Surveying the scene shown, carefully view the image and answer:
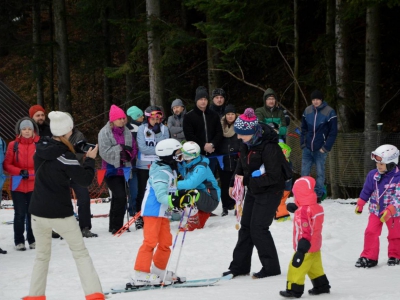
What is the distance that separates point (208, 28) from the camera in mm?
15180

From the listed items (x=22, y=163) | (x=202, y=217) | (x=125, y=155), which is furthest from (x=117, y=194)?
(x=22, y=163)

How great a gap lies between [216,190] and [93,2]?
15896mm

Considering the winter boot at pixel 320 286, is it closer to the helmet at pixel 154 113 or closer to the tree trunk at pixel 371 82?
the helmet at pixel 154 113

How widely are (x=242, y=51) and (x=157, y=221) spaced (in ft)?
39.7

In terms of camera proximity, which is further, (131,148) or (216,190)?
(131,148)

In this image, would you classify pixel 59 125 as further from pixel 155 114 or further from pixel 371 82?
pixel 371 82

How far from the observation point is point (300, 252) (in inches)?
248

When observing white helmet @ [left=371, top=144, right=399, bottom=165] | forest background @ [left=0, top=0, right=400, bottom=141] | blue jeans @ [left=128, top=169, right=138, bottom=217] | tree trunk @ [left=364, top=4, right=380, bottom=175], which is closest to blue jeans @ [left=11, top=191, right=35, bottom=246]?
blue jeans @ [left=128, top=169, right=138, bottom=217]

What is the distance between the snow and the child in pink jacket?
152mm

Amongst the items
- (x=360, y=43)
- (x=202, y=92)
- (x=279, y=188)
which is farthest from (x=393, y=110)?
(x=279, y=188)

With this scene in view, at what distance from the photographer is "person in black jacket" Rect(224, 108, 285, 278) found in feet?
24.5

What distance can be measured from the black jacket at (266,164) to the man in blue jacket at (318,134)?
13.7ft

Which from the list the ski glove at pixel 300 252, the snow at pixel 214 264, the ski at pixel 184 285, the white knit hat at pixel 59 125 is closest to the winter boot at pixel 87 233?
the snow at pixel 214 264

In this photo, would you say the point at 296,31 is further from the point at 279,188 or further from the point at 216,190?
the point at 279,188
